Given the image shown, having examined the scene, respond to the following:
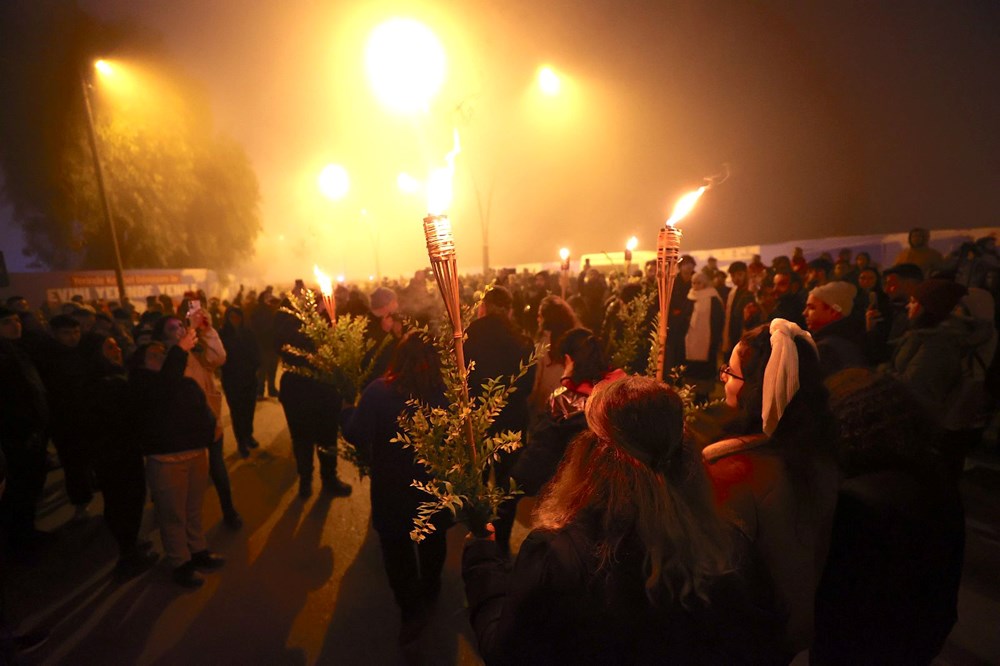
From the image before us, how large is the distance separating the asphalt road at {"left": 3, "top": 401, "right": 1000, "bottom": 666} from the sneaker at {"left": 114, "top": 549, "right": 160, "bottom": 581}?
7cm

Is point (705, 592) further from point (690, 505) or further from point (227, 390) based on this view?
point (227, 390)

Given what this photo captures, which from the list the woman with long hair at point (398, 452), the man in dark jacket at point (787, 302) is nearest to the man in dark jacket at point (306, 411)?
the woman with long hair at point (398, 452)

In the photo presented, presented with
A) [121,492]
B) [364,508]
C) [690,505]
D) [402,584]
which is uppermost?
[690,505]

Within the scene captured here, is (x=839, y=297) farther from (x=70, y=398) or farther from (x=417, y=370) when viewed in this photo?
(x=70, y=398)

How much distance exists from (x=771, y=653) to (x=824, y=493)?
0.56 meters

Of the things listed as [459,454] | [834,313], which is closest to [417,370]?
[459,454]

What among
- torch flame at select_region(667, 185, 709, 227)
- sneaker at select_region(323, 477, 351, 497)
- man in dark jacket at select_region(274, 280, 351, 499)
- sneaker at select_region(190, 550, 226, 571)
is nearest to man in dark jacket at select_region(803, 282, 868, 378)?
torch flame at select_region(667, 185, 709, 227)

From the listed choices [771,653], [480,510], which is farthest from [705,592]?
[480,510]

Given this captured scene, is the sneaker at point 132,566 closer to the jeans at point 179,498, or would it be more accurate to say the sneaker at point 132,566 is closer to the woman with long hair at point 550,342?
the jeans at point 179,498

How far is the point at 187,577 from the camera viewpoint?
12.8 feet

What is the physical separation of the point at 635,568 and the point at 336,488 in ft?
16.4

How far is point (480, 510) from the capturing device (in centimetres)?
193

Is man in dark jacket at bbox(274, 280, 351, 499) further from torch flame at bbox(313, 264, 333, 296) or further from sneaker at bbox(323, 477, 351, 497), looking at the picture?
torch flame at bbox(313, 264, 333, 296)

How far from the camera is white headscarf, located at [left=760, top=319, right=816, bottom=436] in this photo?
172cm
